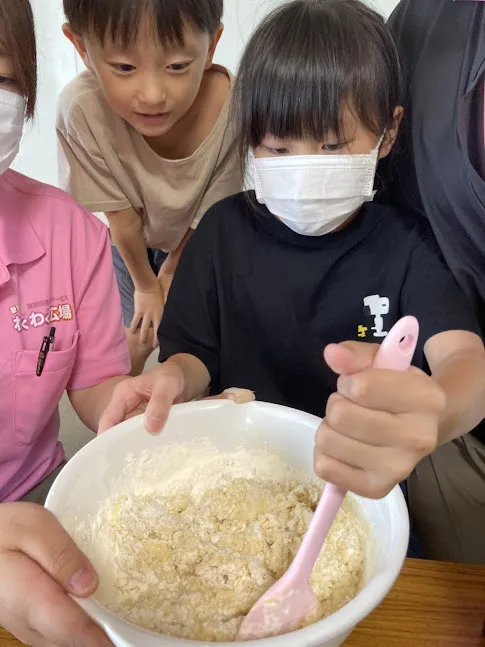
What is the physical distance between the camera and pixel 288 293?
0.96m

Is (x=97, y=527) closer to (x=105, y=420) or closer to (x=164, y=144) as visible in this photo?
(x=105, y=420)

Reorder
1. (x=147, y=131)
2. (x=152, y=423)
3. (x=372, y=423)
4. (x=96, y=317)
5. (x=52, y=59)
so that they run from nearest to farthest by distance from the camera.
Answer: (x=372, y=423) < (x=152, y=423) < (x=96, y=317) < (x=147, y=131) < (x=52, y=59)

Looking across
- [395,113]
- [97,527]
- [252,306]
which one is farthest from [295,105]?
[97,527]

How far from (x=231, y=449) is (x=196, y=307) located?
321mm

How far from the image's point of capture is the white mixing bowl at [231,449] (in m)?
0.45

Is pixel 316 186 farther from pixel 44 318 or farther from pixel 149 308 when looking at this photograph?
pixel 149 308

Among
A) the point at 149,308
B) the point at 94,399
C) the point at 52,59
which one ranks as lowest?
the point at 149,308

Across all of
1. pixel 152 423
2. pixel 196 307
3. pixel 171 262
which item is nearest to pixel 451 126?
pixel 196 307

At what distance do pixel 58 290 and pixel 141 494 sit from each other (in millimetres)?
313

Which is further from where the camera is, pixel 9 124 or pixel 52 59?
pixel 52 59

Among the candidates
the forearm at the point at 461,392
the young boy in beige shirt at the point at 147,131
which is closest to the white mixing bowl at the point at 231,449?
the forearm at the point at 461,392

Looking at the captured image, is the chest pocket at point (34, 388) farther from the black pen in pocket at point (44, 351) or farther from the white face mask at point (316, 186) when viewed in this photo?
the white face mask at point (316, 186)

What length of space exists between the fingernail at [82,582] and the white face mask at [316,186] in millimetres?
570

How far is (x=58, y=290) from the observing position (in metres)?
0.85
